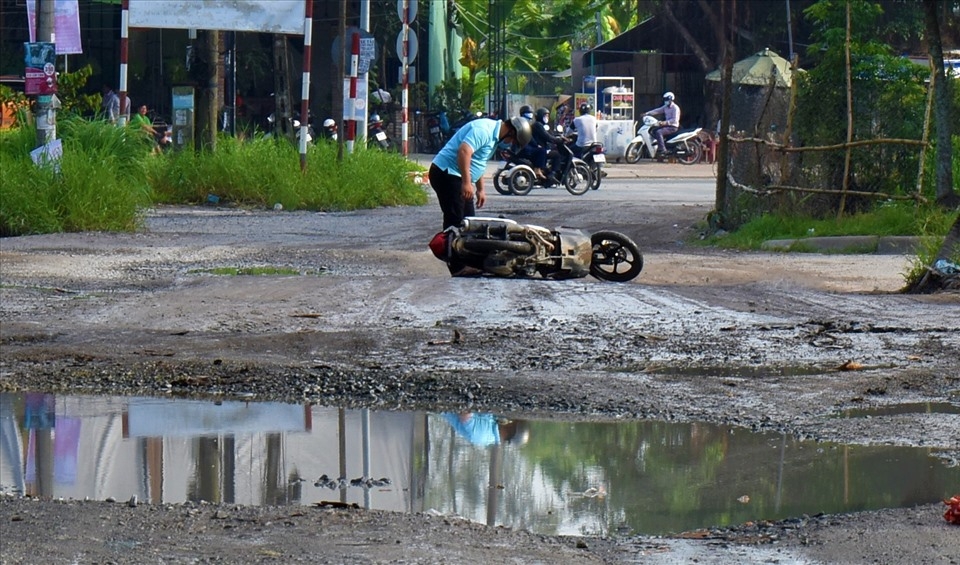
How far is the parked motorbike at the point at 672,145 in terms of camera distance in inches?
1278

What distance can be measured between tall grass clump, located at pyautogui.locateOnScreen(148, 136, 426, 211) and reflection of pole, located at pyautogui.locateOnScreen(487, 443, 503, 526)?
13474mm

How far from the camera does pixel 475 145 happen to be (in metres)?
10.9

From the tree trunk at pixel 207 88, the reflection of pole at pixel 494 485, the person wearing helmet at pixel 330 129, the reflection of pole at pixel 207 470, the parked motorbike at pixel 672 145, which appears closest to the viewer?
the reflection of pole at pixel 494 485

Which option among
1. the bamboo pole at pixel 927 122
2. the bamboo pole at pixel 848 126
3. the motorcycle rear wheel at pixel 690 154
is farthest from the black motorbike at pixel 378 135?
the bamboo pole at pixel 927 122

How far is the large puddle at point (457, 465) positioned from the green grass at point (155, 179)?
27.2 feet

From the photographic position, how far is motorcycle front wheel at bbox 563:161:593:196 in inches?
887

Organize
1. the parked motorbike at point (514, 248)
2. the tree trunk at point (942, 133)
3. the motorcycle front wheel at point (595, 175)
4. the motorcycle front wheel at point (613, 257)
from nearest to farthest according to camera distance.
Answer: the parked motorbike at point (514, 248) → the motorcycle front wheel at point (613, 257) → the tree trunk at point (942, 133) → the motorcycle front wheel at point (595, 175)

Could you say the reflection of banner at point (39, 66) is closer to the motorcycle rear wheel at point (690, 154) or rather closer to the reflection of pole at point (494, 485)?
the reflection of pole at point (494, 485)

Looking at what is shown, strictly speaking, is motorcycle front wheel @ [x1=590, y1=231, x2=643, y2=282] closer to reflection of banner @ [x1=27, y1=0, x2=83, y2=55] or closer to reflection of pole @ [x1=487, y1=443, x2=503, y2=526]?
reflection of pole @ [x1=487, y1=443, x2=503, y2=526]

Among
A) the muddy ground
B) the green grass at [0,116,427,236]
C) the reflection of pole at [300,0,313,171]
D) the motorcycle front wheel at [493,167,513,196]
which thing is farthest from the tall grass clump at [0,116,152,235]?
the motorcycle front wheel at [493,167,513,196]

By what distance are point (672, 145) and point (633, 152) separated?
3.05ft

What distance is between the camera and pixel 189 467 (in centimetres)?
548

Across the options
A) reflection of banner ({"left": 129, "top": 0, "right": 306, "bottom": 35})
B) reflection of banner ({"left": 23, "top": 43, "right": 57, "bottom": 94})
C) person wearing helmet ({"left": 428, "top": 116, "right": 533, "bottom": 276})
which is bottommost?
person wearing helmet ({"left": 428, "top": 116, "right": 533, "bottom": 276})

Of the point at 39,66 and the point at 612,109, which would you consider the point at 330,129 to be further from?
the point at 39,66
